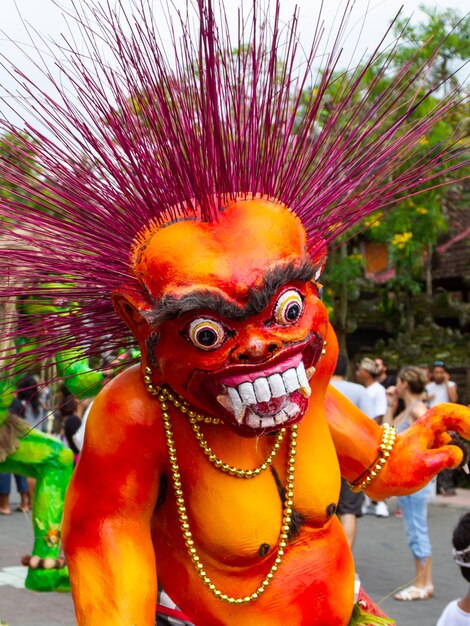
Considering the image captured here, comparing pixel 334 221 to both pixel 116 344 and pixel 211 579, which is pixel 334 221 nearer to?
pixel 116 344

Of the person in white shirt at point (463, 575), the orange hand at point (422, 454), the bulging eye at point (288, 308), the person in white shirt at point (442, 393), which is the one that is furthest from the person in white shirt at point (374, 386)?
the bulging eye at point (288, 308)

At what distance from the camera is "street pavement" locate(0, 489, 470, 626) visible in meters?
5.90

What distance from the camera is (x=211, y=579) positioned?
8.21ft

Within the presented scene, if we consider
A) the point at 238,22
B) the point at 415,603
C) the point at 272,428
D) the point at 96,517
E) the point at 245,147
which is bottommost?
the point at 415,603

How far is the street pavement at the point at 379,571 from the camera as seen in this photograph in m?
5.90

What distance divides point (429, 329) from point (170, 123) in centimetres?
1447

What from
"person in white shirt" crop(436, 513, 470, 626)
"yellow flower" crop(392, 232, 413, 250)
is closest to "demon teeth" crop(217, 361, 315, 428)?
"person in white shirt" crop(436, 513, 470, 626)

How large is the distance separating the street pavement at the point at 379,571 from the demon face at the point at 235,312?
252cm

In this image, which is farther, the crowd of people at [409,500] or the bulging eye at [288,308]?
the crowd of people at [409,500]

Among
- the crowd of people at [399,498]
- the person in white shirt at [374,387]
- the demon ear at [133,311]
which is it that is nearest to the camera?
the demon ear at [133,311]

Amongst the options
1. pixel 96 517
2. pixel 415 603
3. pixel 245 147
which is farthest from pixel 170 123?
pixel 415 603

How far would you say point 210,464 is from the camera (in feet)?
8.09

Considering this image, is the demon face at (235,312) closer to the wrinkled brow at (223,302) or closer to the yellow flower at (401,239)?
the wrinkled brow at (223,302)

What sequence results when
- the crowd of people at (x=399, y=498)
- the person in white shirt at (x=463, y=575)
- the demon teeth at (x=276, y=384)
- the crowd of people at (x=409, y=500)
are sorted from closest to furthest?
the demon teeth at (x=276, y=384)
the person in white shirt at (x=463, y=575)
the crowd of people at (x=399, y=498)
the crowd of people at (x=409, y=500)
